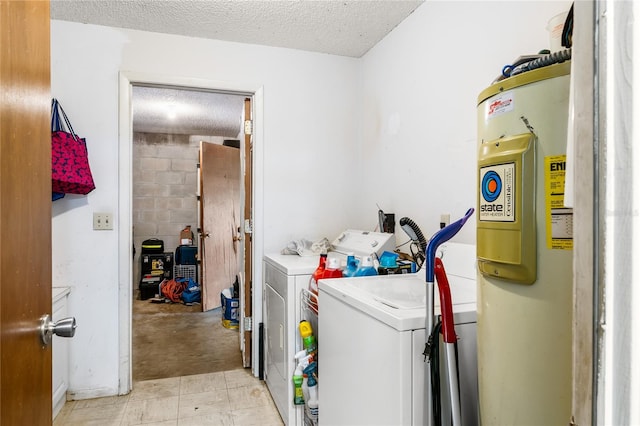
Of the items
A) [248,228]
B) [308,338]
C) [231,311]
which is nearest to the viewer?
[308,338]

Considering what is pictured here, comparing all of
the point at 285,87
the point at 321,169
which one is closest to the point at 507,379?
the point at 321,169

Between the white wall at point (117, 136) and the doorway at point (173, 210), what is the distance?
216 millimetres

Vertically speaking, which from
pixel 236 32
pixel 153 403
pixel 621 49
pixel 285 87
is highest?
pixel 236 32

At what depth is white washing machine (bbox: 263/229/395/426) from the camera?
6.51 ft

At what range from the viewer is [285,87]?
2.75 metres

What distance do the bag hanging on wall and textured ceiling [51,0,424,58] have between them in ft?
1.93

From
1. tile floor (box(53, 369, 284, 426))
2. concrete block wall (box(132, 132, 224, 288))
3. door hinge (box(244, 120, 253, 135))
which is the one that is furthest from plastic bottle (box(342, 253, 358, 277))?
concrete block wall (box(132, 132, 224, 288))

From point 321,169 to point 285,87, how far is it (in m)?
0.63

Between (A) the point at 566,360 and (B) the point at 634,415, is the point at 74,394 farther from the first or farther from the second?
(B) the point at 634,415

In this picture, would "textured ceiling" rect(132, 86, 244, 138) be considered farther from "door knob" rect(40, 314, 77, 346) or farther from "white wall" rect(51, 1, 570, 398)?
"door knob" rect(40, 314, 77, 346)

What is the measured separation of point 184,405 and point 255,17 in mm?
2324

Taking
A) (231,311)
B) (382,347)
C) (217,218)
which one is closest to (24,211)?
(382,347)

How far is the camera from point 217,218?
15.3 ft

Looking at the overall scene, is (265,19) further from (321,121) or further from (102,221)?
(102,221)
